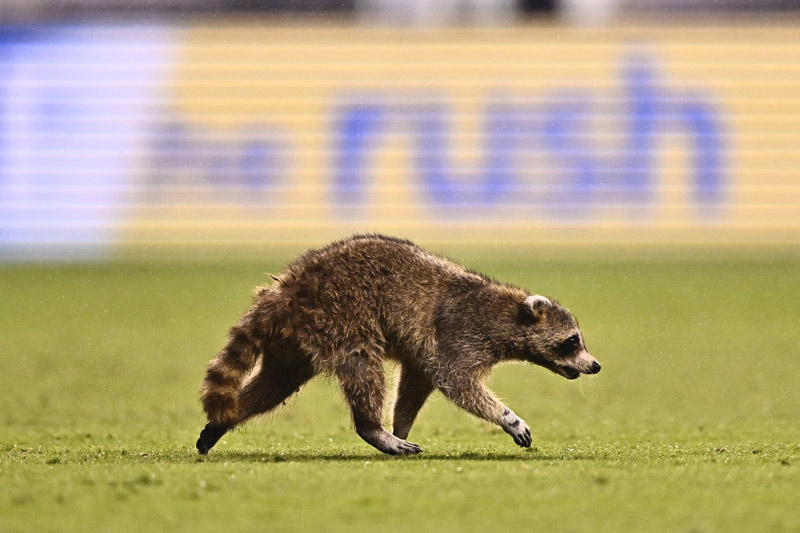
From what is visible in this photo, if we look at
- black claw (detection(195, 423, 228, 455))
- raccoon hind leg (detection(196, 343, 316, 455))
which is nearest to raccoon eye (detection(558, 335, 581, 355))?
raccoon hind leg (detection(196, 343, 316, 455))

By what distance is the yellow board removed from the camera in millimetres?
21156

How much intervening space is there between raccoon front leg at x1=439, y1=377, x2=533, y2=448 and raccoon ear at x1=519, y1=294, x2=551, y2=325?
1.59 ft

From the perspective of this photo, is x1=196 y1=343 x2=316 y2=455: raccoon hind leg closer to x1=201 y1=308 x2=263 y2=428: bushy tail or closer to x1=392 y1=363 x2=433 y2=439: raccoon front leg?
x1=201 y1=308 x2=263 y2=428: bushy tail

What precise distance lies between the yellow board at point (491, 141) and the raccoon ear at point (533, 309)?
1308 centimetres

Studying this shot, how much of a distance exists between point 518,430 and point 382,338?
850 mm

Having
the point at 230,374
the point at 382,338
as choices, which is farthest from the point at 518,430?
the point at 230,374

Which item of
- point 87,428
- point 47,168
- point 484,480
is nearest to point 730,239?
point 47,168

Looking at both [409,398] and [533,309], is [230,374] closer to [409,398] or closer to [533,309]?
[409,398]

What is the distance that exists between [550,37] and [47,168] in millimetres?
8392

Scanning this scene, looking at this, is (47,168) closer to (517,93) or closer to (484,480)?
(517,93)

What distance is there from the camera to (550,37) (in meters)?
22.1

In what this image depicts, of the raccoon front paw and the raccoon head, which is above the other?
the raccoon head

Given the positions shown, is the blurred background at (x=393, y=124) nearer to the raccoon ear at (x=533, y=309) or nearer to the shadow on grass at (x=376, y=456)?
the raccoon ear at (x=533, y=309)

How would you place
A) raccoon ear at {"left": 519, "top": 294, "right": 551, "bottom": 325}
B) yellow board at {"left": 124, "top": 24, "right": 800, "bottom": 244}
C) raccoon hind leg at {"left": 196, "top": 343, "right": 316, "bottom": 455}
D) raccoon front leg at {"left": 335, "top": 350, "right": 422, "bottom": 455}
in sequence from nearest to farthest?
raccoon front leg at {"left": 335, "top": 350, "right": 422, "bottom": 455} < raccoon hind leg at {"left": 196, "top": 343, "right": 316, "bottom": 455} < raccoon ear at {"left": 519, "top": 294, "right": 551, "bottom": 325} < yellow board at {"left": 124, "top": 24, "right": 800, "bottom": 244}
